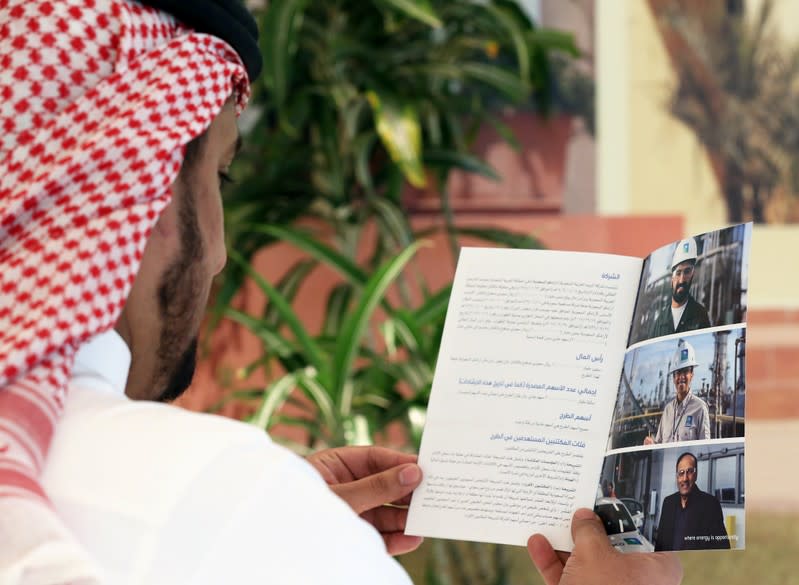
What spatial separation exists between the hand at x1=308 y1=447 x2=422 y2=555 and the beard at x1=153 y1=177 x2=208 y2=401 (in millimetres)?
268

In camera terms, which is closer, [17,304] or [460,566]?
[17,304]

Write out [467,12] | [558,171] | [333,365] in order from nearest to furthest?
[333,365]
[467,12]
[558,171]

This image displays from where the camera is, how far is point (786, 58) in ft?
9.92

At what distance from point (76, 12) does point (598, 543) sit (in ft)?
1.91

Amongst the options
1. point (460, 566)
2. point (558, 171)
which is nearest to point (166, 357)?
point (460, 566)

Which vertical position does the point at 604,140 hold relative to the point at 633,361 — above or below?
below

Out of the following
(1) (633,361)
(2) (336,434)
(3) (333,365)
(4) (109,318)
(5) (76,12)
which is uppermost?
(5) (76,12)

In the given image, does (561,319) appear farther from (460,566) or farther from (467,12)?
(467,12)

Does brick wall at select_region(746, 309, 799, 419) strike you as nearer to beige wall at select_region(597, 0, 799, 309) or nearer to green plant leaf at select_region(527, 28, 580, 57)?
beige wall at select_region(597, 0, 799, 309)

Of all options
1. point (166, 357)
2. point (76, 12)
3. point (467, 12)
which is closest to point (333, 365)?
point (467, 12)

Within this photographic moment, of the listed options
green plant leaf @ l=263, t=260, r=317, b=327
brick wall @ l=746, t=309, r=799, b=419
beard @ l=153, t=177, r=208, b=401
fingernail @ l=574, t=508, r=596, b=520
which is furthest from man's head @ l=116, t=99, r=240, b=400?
brick wall @ l=746, t=309, r=799, b=419

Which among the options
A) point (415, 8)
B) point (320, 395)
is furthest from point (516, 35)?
point (320, 395)

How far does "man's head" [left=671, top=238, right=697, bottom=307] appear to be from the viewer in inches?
32.6

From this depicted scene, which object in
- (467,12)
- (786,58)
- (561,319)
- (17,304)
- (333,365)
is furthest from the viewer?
(786,58)
